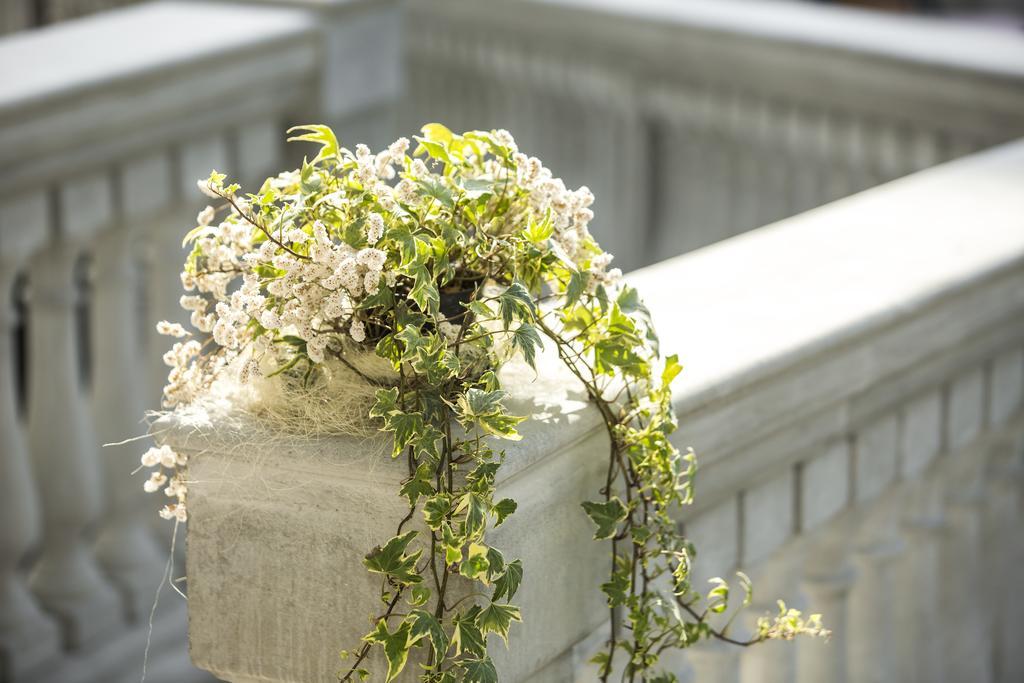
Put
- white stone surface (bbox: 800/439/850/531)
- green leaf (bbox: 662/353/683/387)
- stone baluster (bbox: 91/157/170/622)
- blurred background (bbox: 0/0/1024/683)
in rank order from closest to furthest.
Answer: green leaf (bbox: 662/353/683/387)
white stone surface (bbox: 800/439/850/531)
blurred background (bbox: 0/0/1024/683)
stone baluster (bbox: 91/157/170/622)

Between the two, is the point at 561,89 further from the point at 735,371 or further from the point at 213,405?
the point at 213,405

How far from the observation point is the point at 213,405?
145 cm

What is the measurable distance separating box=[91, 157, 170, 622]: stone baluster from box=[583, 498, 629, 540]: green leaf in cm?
192

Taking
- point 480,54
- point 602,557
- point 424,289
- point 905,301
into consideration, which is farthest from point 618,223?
point 424,289

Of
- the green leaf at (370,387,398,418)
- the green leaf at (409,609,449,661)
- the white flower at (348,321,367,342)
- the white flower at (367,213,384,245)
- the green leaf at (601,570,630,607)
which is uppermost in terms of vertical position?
the white flower at (367,213,384,245)

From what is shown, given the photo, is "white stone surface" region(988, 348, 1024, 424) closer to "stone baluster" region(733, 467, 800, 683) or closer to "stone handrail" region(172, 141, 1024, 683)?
"stone handrail" region(172, 141, 1024, 683)

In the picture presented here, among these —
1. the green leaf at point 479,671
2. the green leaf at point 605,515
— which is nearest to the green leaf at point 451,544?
the green leaf at point 479,671

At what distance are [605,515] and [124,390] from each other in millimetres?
2014

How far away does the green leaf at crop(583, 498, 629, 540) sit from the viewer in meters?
1.49

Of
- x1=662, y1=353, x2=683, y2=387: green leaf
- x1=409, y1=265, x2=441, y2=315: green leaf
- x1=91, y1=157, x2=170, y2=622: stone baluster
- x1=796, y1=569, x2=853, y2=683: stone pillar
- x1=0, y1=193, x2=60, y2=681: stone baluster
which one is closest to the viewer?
x1=409, y1=265, x2=441, y2=315: green leaf

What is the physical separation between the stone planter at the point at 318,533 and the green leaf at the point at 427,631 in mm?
102

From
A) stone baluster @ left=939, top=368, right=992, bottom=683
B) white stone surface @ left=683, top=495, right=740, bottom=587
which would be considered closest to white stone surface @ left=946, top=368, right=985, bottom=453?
stone baluster @ left=939, top=368, right=992, bottom=683

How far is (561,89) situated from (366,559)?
329 centimetres

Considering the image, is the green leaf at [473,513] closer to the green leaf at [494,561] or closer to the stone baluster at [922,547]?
the green leaf at [494,561]
